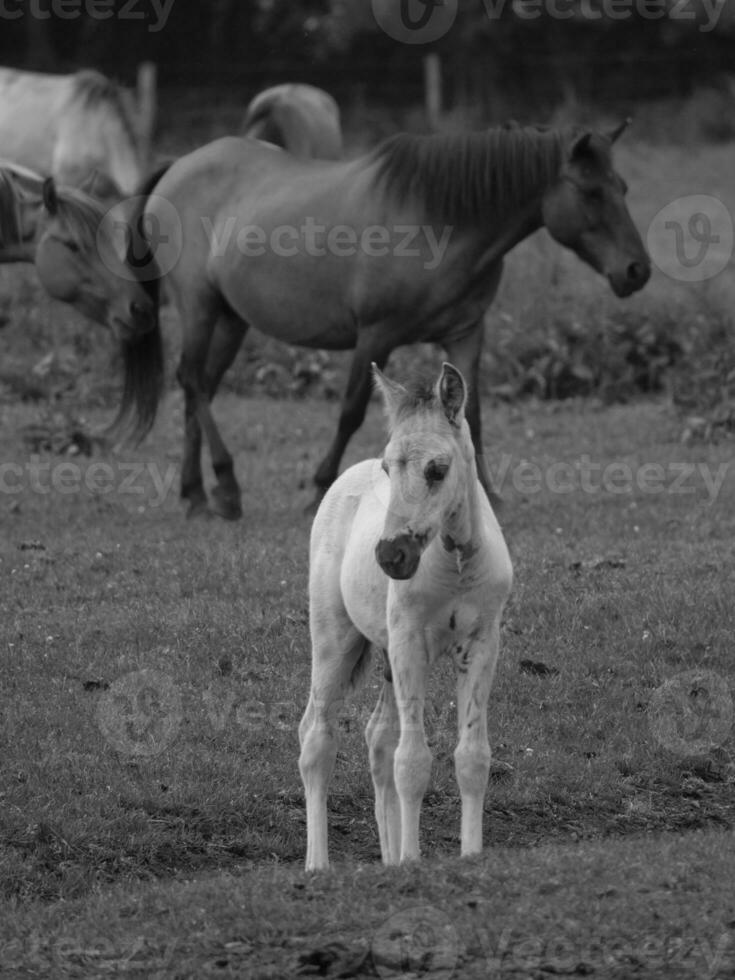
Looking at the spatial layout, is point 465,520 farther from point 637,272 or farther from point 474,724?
point 637,272

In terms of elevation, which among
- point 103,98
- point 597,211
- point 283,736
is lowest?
point 283,736

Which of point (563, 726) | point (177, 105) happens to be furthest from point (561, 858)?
point (177, 105)

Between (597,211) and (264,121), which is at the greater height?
(264,121)

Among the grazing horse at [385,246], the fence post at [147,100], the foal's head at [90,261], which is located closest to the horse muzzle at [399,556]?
the grazing horse at [385,246]

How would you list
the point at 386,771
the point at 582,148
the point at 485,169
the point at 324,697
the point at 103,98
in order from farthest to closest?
the point at 103,98 → the point at 485,169 → the point at 582,148 → the point at 324,697 → the point at 386,771

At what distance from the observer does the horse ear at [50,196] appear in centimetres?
1146

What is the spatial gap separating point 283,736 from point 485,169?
4.73 metres

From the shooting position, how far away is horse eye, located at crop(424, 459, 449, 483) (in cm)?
508

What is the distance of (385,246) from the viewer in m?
10.8

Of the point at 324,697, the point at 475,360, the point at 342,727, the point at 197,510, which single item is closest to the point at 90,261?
the point at 197,510

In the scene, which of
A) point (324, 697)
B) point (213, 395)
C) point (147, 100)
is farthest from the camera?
point (147, 100)

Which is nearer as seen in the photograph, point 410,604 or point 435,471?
point 435,471

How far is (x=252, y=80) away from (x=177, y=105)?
3.97 ft

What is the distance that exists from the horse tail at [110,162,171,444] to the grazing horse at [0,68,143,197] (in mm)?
5225
